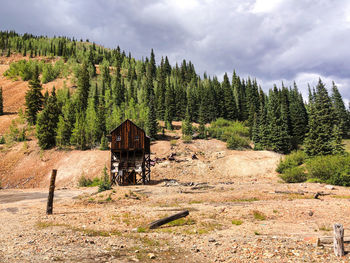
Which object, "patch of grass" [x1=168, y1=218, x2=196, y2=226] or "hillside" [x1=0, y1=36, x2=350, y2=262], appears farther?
"patch of grass" [x1=168, y1=218, x2=196, y2=226]

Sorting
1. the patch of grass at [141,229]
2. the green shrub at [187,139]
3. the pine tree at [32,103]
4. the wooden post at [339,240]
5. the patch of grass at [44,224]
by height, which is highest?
the pine tree at [32,103]

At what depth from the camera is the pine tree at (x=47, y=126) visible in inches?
1795

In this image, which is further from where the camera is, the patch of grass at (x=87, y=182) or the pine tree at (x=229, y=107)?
the pine tree at (x=229, y=107)

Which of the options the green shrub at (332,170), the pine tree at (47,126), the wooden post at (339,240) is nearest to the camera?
the wooden post at (339,240)

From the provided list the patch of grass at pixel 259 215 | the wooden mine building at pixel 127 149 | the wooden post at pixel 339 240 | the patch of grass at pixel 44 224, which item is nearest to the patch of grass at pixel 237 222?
the patch of grass at pixel 259 215

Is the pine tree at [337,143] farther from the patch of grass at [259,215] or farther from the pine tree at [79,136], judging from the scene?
the pine tree at [79,136]

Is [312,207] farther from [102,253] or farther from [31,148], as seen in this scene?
[31,148]

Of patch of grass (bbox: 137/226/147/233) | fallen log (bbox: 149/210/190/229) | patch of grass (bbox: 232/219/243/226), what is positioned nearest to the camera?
patch of grass (bbox: 137/226/147/233)

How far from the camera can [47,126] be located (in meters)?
47.3

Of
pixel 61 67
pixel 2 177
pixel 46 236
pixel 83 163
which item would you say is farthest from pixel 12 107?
pixel 46 236

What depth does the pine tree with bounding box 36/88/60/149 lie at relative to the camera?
45594 millimetres

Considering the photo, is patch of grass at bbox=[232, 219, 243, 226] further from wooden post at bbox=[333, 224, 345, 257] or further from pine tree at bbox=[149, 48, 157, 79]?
pine tree at bbox=[149, 48, 157, 79]

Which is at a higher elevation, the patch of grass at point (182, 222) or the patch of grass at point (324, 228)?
the patch of grass at point (324, 228)

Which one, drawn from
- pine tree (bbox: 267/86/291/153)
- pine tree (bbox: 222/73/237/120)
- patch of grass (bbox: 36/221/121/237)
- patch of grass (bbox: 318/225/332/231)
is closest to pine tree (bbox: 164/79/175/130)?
pine tree (bbox: 222/73/237/120)
